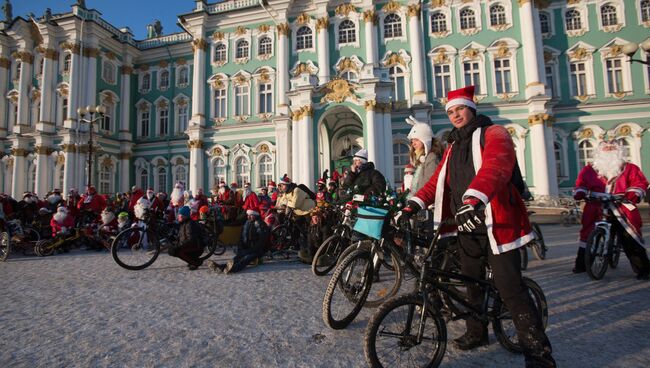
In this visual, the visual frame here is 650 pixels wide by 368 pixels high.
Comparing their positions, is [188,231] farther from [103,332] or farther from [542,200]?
[542,200]

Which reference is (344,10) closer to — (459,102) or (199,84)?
(199,84)

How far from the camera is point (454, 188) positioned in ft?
8.50

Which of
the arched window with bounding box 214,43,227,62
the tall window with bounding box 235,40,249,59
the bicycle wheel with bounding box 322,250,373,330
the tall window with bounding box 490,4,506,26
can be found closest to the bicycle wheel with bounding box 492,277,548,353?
the bicycle wheel with bounding box 322,250,373,330

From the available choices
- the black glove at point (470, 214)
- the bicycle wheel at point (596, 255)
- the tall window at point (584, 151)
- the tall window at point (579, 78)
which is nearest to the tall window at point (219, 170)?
the bicycle wheel at point (596, 255)

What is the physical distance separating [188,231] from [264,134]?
54.7ft

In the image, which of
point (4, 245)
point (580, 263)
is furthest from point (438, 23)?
point (4, 245)

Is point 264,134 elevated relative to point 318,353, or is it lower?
elevated

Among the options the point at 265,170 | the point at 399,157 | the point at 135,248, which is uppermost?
the point at 399,157

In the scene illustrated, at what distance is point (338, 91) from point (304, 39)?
27.4 feet

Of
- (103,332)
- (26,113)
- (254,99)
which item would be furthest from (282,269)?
(26,113)

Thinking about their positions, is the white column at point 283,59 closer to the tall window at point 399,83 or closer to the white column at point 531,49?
the tall window at point 399,83

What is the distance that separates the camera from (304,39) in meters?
21.8

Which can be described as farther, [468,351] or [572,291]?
[572,291]

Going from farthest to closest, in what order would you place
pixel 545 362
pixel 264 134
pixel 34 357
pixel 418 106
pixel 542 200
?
pixel 264 134, pixel 418 106, pixel 542 200, pixel 34 357, pixel 545 362
